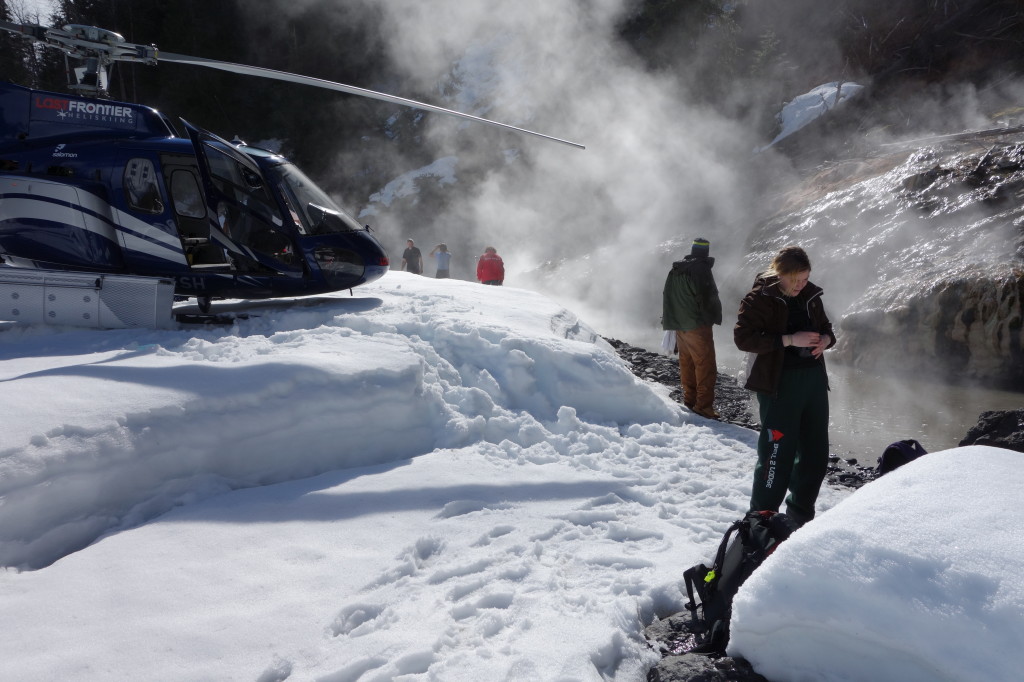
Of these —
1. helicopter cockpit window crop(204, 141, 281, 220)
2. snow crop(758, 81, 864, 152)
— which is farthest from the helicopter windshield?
snow crop(758, 81, 864, 152)

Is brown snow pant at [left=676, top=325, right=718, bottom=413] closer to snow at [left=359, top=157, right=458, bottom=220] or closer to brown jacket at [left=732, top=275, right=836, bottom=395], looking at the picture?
brown jacket at [left=732, top=275, right=836, bottom=395]

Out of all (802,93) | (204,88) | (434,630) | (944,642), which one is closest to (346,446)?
(434,630)

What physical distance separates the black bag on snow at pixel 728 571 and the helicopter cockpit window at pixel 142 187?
6.87m

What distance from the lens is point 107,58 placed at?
271 inches

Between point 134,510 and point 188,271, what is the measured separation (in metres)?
4.50

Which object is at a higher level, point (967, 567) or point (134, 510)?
point (967, 567)

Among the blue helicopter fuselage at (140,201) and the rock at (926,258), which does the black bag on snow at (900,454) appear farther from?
the rock at (926,258)

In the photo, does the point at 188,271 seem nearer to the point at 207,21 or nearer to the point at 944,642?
the point at 944,642

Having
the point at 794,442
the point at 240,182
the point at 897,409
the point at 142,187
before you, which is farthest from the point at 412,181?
the point at 794,442

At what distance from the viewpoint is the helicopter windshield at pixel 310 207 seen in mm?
7934

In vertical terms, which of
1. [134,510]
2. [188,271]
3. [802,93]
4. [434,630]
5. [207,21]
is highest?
[207,21]

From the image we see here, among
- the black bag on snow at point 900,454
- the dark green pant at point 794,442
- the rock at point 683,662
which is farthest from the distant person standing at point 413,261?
the rock at point 683,662

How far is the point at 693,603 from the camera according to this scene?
297 centimetres

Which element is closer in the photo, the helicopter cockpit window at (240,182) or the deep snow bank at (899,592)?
the deep snow bank at (899,592)
